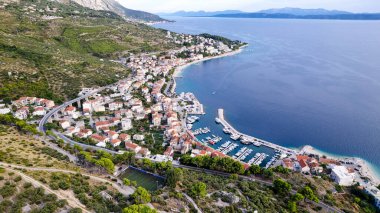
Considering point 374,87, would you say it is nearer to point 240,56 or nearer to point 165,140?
point 240,56

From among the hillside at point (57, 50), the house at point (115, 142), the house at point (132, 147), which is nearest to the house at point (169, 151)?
the house at point (132, 147)

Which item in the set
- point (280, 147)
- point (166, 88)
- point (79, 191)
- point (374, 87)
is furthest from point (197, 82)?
point (79, 191)

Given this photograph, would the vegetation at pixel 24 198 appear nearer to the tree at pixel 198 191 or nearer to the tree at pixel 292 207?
the tree at pixel 198 191

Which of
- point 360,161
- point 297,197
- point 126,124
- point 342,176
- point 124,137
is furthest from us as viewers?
point 126,124

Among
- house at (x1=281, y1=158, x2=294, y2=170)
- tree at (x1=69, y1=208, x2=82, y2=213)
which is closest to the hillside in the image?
tree at (x1=69, y1=208, x2=82, y2=213)

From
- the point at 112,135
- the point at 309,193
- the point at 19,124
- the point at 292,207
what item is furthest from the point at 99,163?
the point at 309,193

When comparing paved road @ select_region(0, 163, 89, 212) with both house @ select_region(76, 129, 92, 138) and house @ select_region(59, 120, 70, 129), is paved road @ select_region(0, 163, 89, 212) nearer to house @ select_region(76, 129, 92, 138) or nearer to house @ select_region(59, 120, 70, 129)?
house @ select_region(76, 129, 92, 138)

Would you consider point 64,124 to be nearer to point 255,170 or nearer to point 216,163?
point 216,163
